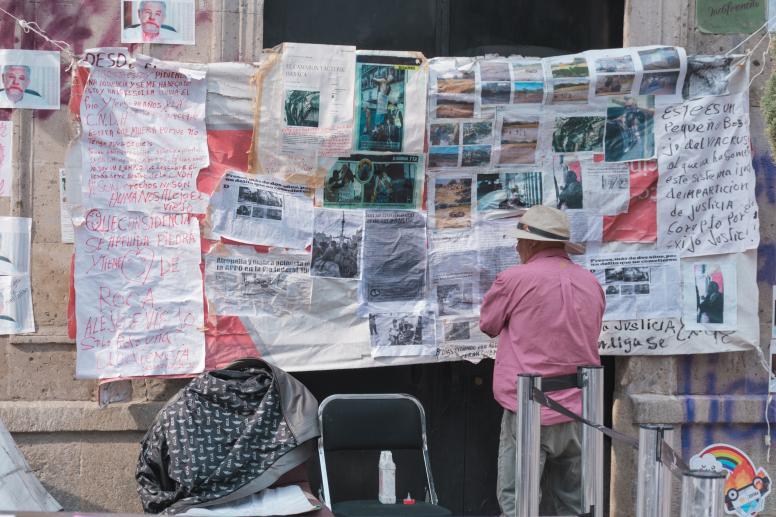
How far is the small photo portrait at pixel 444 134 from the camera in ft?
18.1

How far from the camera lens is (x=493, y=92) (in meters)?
5.52

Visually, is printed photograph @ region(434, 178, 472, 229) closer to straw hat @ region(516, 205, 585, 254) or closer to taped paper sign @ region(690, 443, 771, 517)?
straw hat @ region(516, 205, 585, 254)

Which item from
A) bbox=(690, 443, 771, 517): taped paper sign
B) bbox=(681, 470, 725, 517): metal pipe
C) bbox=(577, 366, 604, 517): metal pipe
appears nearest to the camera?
bbox=(681, 470, 725, 517): metal pipe

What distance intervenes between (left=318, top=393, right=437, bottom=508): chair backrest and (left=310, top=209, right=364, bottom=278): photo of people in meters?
0.67

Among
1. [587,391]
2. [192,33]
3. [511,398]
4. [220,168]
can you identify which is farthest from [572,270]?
[192,33]

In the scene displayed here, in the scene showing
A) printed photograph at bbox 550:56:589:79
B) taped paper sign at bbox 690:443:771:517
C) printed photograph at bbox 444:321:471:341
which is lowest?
taped paper sign at bbox 690:443:771:517

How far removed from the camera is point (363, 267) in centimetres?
554

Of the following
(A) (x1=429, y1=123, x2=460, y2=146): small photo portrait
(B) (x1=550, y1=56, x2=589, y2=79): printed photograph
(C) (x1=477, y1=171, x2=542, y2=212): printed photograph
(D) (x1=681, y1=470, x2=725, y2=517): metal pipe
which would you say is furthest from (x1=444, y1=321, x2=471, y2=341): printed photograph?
(D) (x1=681, y1=470, x2=725, y2=517): metal pipe

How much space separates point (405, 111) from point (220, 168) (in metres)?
1.01

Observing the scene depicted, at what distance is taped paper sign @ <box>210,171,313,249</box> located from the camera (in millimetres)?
5387

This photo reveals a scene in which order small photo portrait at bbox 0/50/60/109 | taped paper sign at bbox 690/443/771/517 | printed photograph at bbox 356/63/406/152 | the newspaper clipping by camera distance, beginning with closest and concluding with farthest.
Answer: small photo portrait at bbox 0/50/60/109 < printed photograph at bbox 356/63/406/152 < the newspaper clipping < taped paper sign at bbox 690/443/771/517

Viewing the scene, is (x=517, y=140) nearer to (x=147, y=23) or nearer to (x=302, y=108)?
(x=302, y=108)

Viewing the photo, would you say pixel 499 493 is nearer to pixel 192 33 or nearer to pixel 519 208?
pixel 519 208

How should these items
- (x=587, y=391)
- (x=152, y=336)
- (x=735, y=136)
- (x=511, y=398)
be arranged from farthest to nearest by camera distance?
(x=735, y=136)
(x=152, y=336)
(x=511, y=398)
(x=587, y=391)
